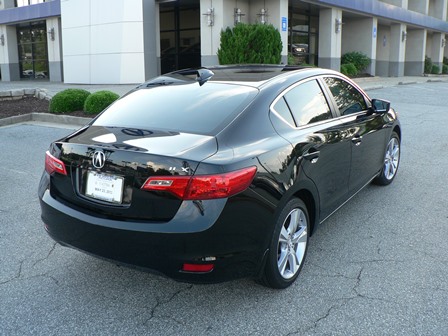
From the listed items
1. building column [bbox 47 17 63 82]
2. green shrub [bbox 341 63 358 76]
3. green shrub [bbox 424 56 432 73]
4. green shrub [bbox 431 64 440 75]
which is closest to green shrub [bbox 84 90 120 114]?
building column [bbox 47 17 63 82]

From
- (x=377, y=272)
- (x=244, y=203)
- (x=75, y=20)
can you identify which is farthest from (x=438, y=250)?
(x=75, y=20)

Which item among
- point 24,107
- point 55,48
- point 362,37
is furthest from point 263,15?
point 55,48

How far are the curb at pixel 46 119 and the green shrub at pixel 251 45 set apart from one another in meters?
8.10

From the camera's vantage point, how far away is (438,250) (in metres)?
4.11

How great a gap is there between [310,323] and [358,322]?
1.02 feet

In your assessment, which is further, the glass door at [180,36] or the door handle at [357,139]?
the glass door at [180,36]

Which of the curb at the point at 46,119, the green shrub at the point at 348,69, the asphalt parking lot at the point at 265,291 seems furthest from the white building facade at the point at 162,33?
the asphalt parking lot at the point at 265,291

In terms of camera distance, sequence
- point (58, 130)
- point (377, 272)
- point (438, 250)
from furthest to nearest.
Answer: point (58, 130), point (438, 250), point (377, 272)

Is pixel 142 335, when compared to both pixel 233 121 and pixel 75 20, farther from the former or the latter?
pixel 75 20

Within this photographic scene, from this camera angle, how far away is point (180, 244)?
9.29 ft

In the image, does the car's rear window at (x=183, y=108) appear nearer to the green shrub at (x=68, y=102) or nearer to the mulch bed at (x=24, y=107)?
the mulch bed at (x=24, y=107)

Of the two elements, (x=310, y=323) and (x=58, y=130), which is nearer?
(x=310, y=323)

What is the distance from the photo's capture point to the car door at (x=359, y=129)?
14.9 ft

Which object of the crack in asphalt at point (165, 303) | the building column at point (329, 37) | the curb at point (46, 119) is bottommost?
the crack in asphalt at point (165, 303)
